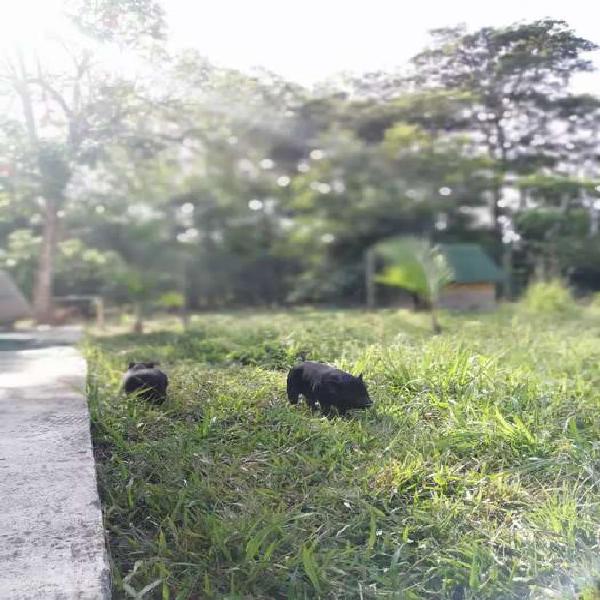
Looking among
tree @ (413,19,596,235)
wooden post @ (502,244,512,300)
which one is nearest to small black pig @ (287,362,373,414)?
tree @ (413,19,596,235)

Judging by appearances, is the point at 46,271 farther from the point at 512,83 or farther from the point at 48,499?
the point at 48,499

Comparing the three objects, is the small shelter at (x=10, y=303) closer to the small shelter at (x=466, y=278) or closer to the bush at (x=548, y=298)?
the small shelter at (x=466, y=278)

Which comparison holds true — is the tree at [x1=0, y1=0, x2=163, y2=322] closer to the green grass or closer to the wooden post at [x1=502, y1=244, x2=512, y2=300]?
the green grass

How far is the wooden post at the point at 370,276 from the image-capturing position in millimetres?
4836

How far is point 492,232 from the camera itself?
16.9 feet

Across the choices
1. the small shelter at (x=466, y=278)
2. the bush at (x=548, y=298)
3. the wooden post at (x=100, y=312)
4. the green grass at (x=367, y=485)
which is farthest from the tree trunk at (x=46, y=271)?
the bush at (x=548, y=298)

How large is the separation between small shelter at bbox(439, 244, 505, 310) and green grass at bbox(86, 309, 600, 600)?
1658mm

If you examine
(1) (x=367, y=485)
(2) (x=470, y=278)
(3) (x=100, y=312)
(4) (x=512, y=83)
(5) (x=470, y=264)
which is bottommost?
(1) (x=367, y=485)

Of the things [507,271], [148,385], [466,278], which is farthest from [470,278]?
[148,385]

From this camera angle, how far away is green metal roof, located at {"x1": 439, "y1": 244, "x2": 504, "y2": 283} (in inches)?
207

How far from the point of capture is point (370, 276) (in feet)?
16.5

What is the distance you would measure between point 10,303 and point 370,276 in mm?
3022

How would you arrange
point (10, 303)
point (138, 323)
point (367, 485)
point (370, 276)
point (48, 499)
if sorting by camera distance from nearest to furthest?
point (48, 499) < point (367, 485) < point (370, 276) < point (138, 323) < point (10, 303)

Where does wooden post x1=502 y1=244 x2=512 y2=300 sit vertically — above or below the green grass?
above
